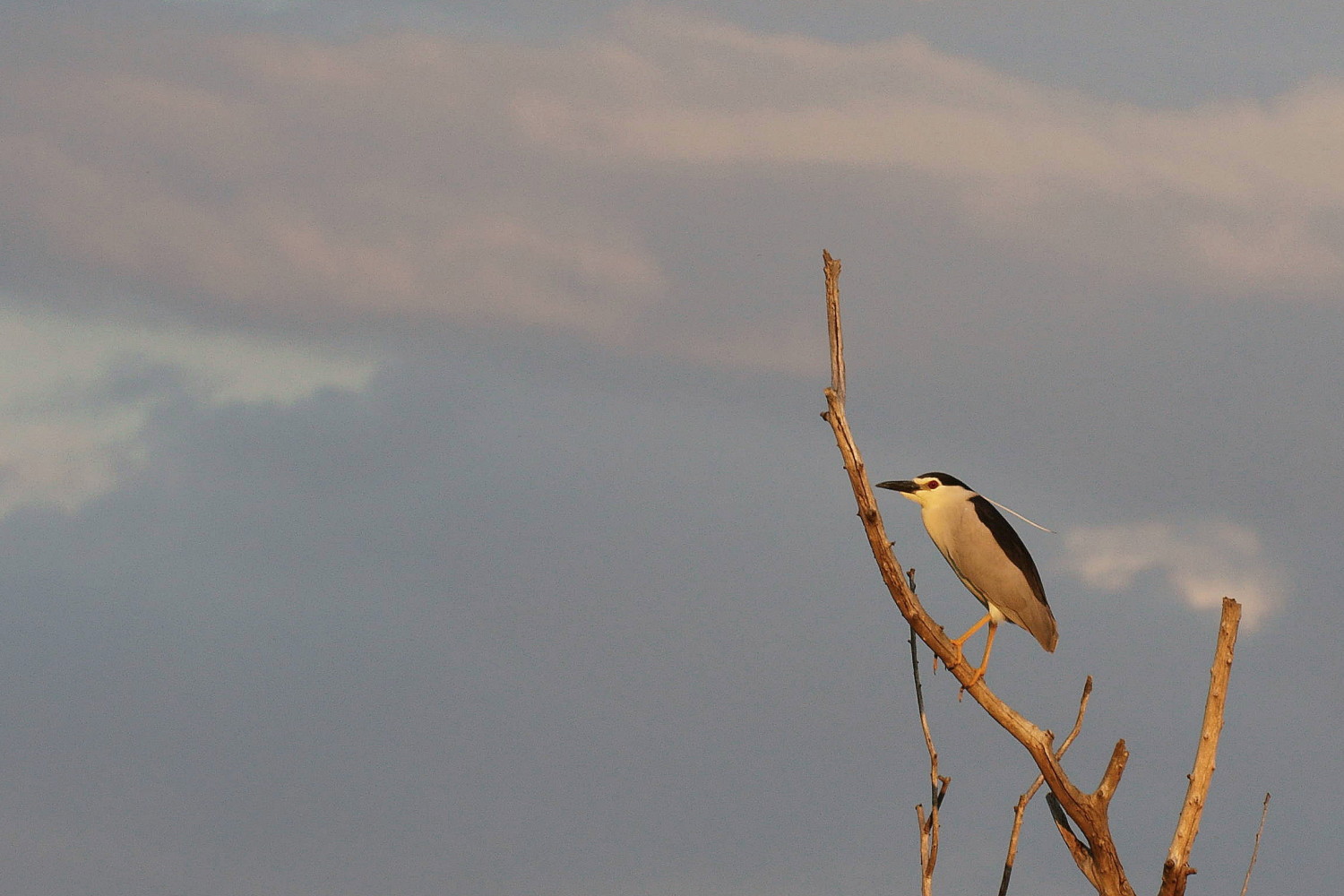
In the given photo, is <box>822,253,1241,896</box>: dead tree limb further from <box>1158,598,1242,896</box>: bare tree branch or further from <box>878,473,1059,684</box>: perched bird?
<box>878,473,1059,684</box>: perched bird

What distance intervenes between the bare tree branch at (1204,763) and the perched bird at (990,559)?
2.95 m

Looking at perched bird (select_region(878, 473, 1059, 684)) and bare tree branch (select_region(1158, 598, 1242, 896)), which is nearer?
bare tree branch (select_region(1158, 598, 1242, 896))

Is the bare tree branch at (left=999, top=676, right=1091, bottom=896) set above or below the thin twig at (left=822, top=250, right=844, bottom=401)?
below

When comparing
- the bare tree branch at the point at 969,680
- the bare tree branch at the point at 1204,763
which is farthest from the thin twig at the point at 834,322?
the bare tree branch at the point at 1204,763

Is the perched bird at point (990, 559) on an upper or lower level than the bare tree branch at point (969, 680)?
upper

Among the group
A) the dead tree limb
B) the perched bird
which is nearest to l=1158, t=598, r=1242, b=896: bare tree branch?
the dead tree limb

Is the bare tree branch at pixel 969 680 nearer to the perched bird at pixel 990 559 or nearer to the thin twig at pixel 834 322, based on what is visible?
the thin twig at pixel 834 322

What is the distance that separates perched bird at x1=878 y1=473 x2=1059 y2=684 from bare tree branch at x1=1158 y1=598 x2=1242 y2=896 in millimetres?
2951

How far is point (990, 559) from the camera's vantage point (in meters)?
13.0

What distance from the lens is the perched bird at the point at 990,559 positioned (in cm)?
1299

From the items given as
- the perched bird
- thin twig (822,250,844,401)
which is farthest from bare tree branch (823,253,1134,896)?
the perched bird

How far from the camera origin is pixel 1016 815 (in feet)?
32.3

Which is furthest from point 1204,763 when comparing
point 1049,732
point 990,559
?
point 990,559

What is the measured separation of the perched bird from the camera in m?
13.0
